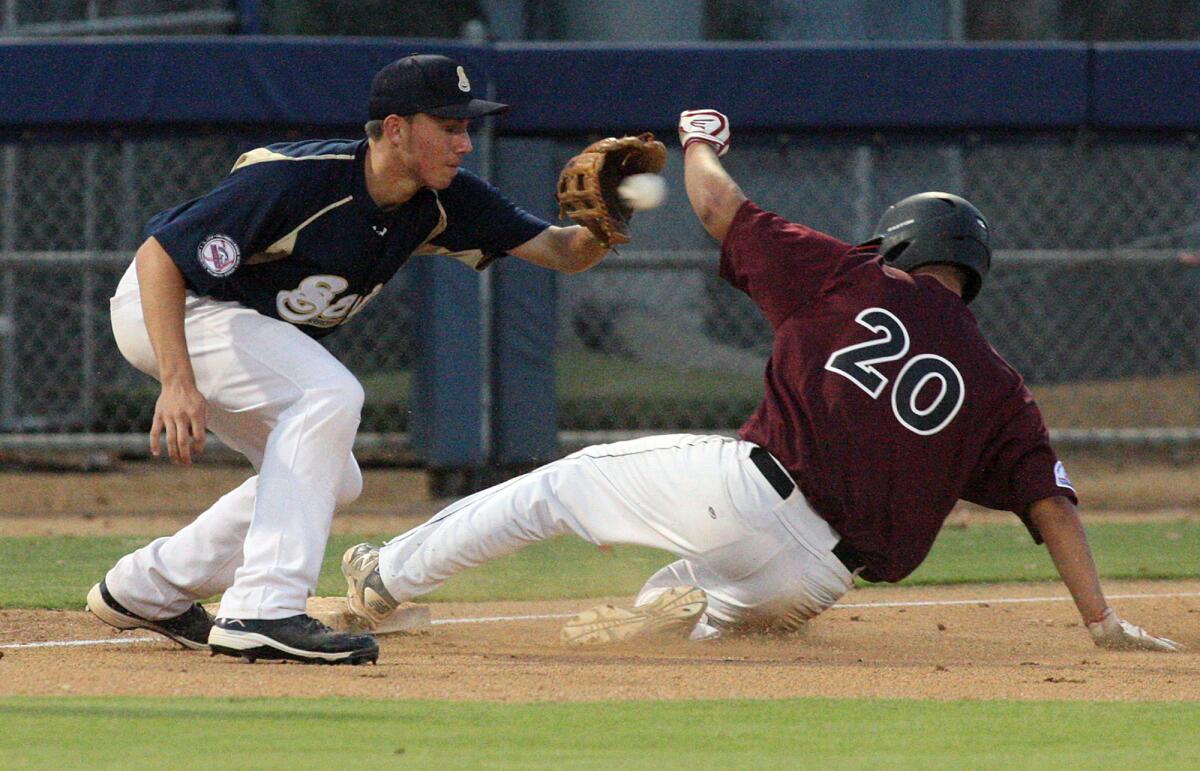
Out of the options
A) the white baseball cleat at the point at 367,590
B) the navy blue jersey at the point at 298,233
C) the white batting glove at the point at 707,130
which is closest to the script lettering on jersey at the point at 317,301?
the navy blue jersey at the point at 298,233

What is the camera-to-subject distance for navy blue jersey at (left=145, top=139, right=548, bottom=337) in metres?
4.27

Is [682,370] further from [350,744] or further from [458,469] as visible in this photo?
[350,744]

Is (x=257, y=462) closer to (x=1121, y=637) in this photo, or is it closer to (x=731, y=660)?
(x=731, y=660)

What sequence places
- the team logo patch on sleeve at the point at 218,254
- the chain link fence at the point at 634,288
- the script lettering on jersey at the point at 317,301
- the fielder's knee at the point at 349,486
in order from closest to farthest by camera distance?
the team logo patch on sleeve at the point at 218,254 < the script lettering on jersey at the point at 317,301 < the fielder's knee at the point at 349,486 < the chain link fence at the point at 634,288

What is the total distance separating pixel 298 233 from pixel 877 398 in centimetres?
152

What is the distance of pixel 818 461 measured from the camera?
434cm

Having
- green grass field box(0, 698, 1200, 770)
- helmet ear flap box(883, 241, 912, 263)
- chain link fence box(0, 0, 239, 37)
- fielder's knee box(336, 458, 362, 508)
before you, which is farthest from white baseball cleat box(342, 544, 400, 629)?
chain link fence box(0, 0, 239, 37)

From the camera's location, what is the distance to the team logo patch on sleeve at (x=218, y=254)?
4.26 metres

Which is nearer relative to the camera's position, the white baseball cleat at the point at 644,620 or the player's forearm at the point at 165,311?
the player's forearm at the point at 165,311

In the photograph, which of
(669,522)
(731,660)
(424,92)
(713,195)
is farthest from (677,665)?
(424,92)

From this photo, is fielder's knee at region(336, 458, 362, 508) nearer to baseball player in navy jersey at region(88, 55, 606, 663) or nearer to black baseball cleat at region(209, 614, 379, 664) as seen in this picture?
baseball player in navy jersey at region(88, 55, 606, 663)

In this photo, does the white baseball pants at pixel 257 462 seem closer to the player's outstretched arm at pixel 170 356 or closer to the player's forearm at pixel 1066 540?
the player's outstretched arm at pixel 170 356

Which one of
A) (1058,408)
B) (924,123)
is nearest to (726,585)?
(924,123)

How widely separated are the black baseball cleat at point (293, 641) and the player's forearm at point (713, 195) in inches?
56.2
